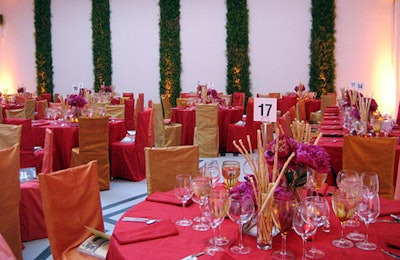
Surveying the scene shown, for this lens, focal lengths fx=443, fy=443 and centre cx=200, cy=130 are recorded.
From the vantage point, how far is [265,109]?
238 centimetres

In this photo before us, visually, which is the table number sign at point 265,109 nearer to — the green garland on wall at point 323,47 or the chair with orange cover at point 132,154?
the chair with orange cover at point 132,154

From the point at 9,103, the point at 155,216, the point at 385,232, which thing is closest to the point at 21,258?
the point at 155,216

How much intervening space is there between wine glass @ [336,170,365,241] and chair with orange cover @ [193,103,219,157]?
4.97 m

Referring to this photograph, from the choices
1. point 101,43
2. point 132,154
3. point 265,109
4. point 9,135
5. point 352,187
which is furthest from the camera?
point 101,43

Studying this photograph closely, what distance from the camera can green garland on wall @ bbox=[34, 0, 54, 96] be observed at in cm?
1378

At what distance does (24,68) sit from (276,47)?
8213 millimetres

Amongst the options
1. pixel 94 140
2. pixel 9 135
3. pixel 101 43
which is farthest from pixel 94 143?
pixel 101 43

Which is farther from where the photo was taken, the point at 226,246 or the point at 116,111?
the point at 116,111

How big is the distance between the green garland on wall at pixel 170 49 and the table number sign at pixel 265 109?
1023 cm

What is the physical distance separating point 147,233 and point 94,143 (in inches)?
144

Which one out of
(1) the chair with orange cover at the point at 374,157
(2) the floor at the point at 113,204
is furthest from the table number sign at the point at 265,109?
(2) the floor at the point at 113,204

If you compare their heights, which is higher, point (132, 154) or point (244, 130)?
point (244, 130)

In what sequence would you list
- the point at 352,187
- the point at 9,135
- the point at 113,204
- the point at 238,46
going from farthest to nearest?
the point at 238,46
the point at 113,204
the point at 9,135
the point at 352,187

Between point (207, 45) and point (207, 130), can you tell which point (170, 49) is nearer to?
point (207, 45)
